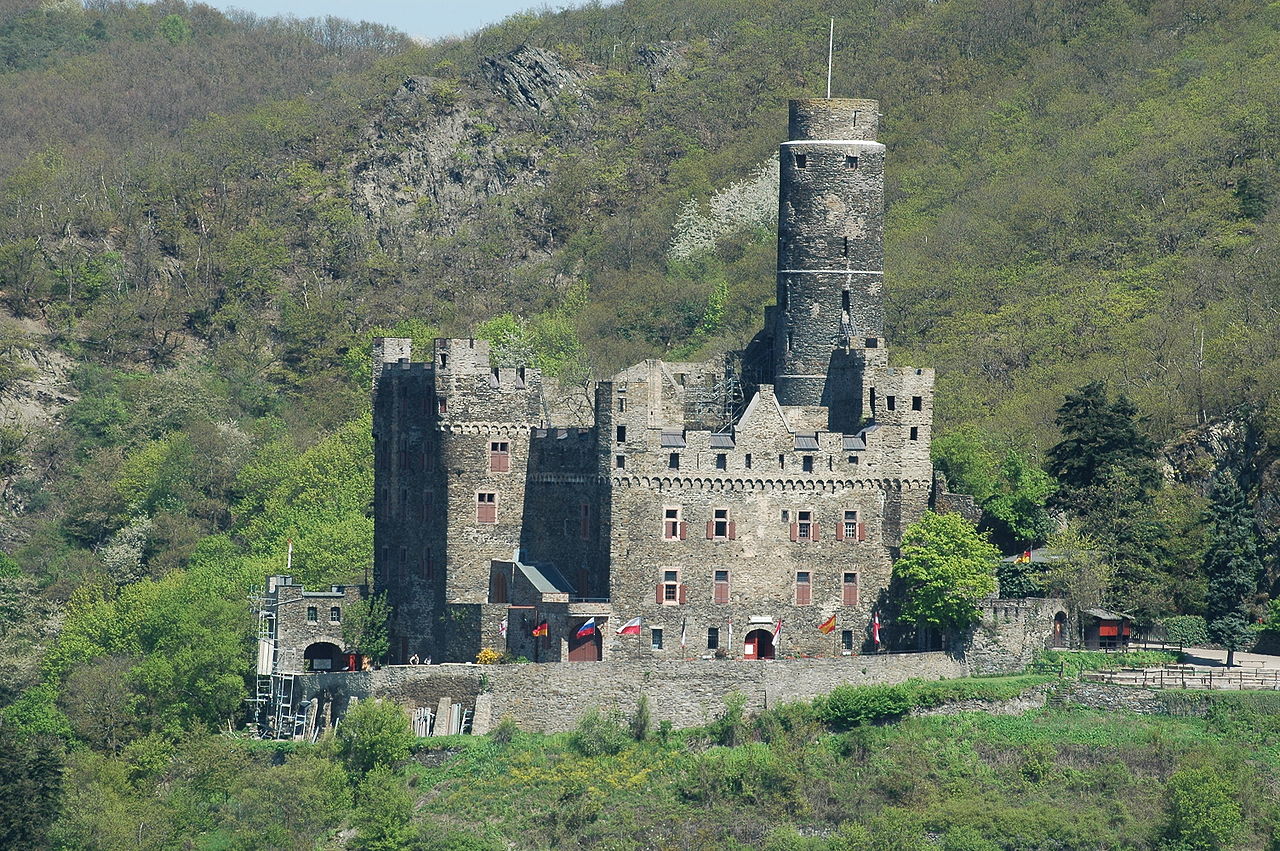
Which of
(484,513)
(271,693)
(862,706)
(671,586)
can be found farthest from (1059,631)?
(271,693)

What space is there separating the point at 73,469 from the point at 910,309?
2023 inches

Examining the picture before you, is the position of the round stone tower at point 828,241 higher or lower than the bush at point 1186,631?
higher

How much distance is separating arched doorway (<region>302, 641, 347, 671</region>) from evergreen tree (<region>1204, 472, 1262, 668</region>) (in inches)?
1313

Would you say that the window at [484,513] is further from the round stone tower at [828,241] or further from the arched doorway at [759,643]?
the round stone tower at [828,241]

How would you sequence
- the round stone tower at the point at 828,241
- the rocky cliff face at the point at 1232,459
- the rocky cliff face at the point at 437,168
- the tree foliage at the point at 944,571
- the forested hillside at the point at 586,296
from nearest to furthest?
the tree foliage at the point at 944,571 < the round stone tower at the point at 828,241 < the rocky cliff face at the point at 1232,459 < the forested hillside at the point at 586,296 < the rocky cliff face at the point at 437,168

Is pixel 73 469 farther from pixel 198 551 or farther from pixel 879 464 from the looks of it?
pixel 879 464

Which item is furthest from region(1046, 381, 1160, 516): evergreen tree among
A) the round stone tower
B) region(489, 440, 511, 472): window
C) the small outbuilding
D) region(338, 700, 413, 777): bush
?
region(338, 700, 413, 777): bush

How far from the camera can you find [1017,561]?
321 feet

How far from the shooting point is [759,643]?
9394 centimetres

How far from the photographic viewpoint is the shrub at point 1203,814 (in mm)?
82562

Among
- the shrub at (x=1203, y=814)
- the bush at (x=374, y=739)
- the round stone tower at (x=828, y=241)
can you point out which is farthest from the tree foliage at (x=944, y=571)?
the bush at (x=374, y=739)

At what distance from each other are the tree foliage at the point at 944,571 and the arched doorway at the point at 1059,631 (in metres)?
2.68

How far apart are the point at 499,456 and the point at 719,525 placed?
9.59 metres

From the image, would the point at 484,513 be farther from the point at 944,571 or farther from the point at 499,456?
the point at 944,571
